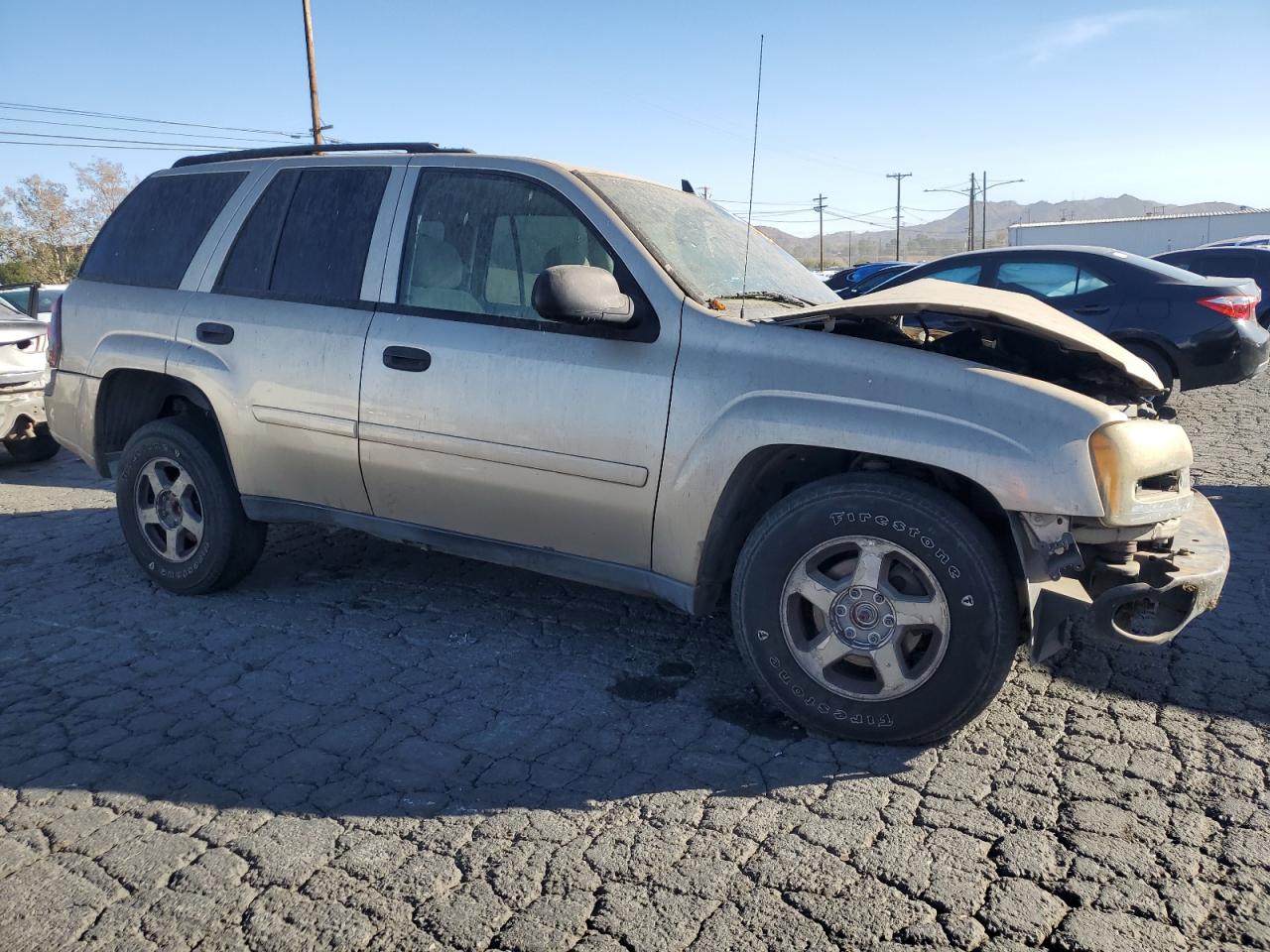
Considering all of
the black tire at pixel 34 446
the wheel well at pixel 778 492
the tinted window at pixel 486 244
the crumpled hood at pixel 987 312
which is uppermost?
the tinted window at pixel 486 244

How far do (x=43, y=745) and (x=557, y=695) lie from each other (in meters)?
1.72

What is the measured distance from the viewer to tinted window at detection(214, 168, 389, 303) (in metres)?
4.23

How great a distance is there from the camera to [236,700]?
3.63 m

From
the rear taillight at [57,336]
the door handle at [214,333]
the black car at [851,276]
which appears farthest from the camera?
the black car at [851,276]

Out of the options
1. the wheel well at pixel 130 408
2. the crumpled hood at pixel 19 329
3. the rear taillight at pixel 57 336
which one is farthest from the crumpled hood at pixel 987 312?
the crumpled hood at pixel 19 329

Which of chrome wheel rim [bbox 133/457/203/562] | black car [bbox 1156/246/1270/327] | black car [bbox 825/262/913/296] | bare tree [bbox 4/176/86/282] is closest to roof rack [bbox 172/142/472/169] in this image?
chrome wheel rim [bbox 133/457/203/562]

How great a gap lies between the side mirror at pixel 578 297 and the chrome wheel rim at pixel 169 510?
2.31 meters

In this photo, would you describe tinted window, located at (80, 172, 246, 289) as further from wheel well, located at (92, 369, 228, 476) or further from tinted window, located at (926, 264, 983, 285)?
tinted window, located at (926, 264, 983, 285)

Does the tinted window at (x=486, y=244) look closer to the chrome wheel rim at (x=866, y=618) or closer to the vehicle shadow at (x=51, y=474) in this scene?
the chrome wheel rim at (x=866, y=618)

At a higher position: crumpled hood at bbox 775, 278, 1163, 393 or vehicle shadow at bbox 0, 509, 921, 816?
crumpled hood at bbox 775, 278, 1163, 393

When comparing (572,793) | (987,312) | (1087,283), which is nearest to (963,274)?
(1087,283)

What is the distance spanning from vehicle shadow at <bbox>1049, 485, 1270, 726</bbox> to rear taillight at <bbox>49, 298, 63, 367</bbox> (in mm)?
4903

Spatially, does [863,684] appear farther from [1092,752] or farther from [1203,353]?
[1203,353]

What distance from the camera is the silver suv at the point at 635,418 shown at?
9.83 ft
